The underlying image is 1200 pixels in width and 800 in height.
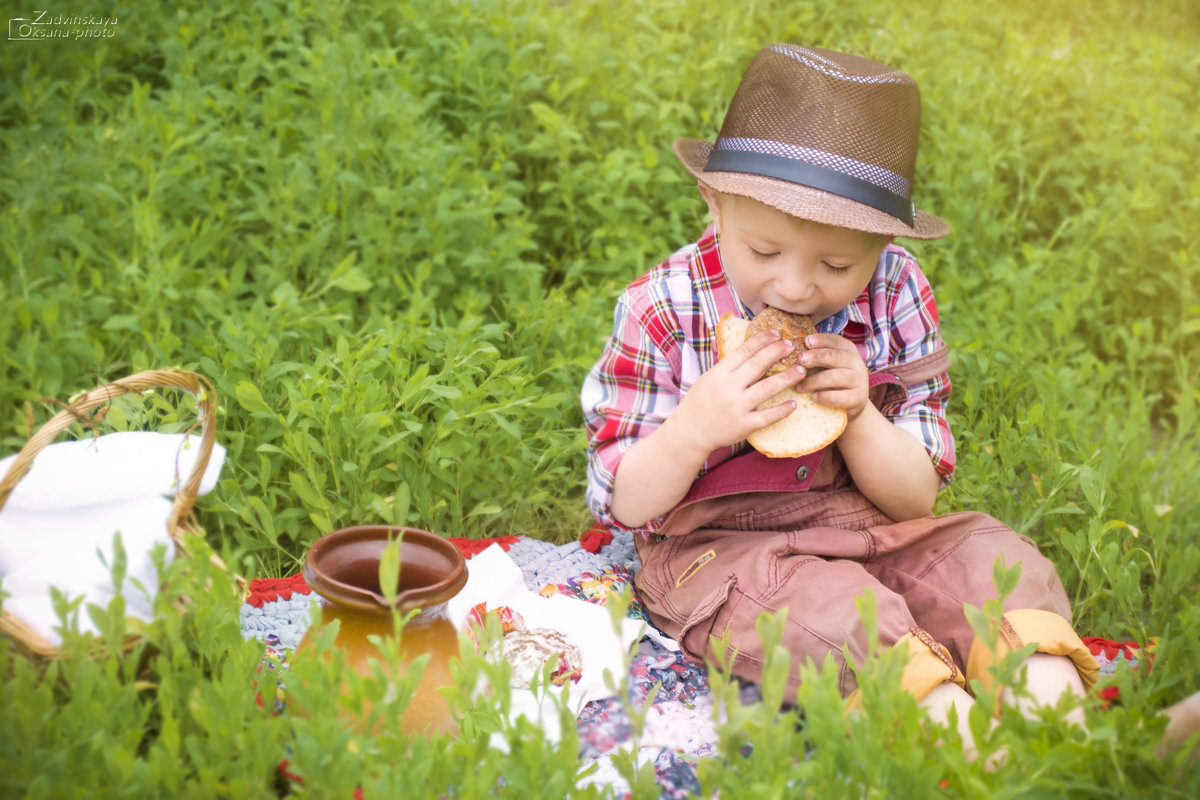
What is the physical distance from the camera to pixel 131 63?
4.60 meters

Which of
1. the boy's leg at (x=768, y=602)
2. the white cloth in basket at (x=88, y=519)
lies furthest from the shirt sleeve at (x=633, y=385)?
the white cloth in basket at (x=88, y=519)

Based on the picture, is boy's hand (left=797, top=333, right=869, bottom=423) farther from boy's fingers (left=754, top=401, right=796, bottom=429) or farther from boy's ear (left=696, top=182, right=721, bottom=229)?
boy's ear (left=696, top=182, right=721, bottom=229)

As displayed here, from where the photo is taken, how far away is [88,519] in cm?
188

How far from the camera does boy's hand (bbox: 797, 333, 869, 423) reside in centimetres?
222

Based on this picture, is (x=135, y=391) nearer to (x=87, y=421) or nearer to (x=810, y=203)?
(x=87, y=421)

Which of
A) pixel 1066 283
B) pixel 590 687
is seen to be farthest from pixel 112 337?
pixel 1066 283

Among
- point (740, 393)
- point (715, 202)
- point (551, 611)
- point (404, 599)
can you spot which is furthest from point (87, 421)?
point (715, 202)

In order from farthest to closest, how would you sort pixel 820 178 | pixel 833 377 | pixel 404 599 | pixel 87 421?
pixel 833 377, pixel 820 178, pixel 87 421, pixel 404 599

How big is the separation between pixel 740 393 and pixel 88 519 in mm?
1274

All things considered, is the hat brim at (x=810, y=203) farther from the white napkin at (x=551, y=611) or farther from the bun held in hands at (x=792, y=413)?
the white napkin at (x=551, y=611)

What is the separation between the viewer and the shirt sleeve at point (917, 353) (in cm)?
250

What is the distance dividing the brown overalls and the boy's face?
0.36 metres

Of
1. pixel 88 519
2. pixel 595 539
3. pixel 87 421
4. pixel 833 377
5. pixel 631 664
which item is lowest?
pixel 595 539

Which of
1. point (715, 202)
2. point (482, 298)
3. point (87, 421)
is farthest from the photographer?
point (482, 298)
